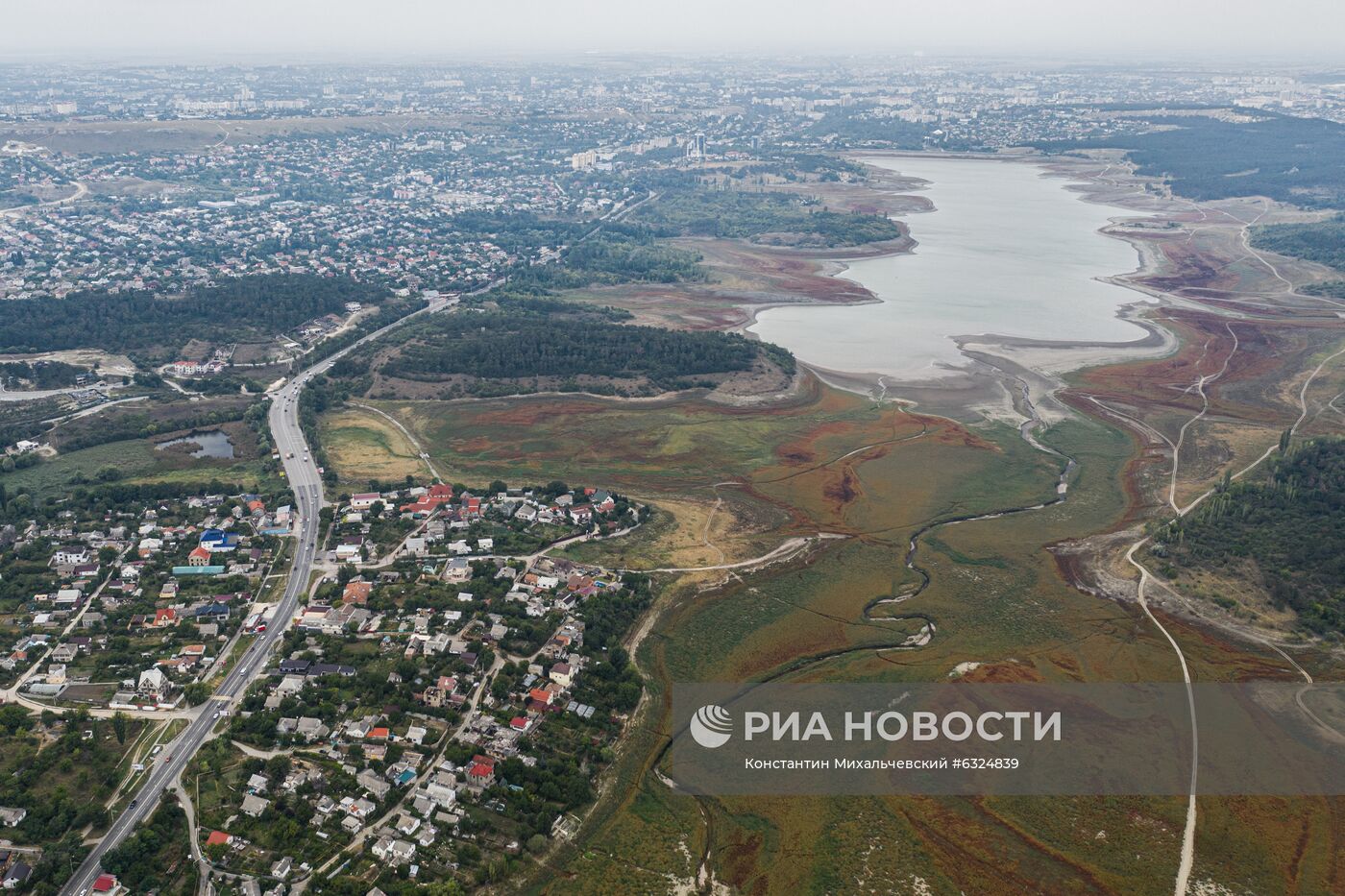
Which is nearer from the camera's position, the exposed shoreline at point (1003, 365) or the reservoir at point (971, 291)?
the exposed shoreline at point (1003, 365)

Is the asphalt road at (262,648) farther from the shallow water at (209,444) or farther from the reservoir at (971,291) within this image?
the reservoir at (971,291)

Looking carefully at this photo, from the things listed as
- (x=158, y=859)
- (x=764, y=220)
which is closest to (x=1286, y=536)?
(x=158, y=859)

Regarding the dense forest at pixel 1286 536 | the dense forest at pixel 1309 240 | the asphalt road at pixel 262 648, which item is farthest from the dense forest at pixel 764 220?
the dense forest at pixel 1286 536

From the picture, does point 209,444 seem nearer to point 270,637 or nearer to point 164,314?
point 270,637

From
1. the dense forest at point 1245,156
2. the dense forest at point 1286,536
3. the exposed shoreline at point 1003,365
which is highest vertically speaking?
the dense forest at point 1245,156

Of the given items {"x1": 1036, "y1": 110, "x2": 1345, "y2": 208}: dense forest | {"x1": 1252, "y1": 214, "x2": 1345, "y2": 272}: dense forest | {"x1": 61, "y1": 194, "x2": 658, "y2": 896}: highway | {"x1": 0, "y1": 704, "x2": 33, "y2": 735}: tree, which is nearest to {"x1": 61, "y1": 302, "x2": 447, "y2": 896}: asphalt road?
{"x1": 61, "y1": 194, "x2": 658, "y2": 896}: highway

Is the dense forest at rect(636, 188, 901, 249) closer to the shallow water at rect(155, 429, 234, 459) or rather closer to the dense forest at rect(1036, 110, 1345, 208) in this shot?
the dense forest at rect(1036, 110, 1345, 208)
